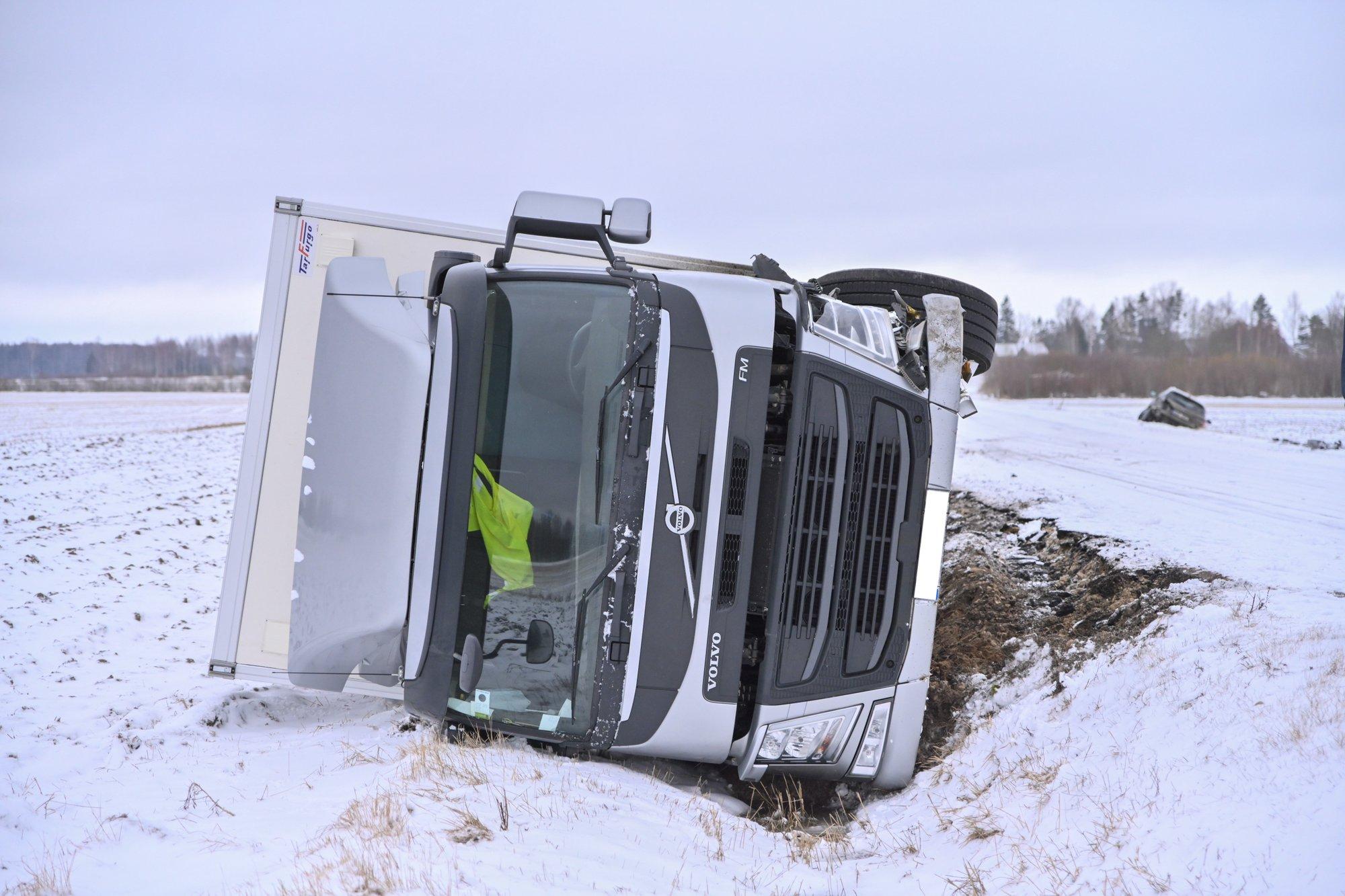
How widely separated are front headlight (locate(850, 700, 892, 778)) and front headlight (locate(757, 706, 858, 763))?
0.36 feet

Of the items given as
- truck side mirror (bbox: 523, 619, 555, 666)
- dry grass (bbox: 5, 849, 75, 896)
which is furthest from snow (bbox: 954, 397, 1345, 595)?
dry grass (bbox: 5, 849, 75, 896)

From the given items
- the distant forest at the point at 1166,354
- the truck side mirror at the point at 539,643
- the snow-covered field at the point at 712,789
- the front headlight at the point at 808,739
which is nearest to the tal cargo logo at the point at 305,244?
the snow-covered field at the point at 712,789

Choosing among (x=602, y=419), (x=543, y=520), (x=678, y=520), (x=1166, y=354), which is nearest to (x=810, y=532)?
(x=678, y=520)

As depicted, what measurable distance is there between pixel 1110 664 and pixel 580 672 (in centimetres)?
246

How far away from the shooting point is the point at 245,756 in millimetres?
4172

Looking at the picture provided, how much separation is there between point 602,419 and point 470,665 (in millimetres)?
1071

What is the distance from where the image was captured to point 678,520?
11.2 feet

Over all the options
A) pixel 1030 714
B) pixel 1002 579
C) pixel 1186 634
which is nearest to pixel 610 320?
pixel 1030 714

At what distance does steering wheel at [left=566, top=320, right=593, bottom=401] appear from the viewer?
3508 millimetres

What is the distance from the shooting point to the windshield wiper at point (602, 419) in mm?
3428

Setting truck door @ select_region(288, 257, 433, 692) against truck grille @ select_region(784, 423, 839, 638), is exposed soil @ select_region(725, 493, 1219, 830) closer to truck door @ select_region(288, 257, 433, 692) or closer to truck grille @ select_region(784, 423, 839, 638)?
truck grille @ select_region(784, 423, 839, 638)

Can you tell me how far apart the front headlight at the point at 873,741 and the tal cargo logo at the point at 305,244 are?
11.9ft

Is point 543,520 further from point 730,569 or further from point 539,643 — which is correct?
point 730,569

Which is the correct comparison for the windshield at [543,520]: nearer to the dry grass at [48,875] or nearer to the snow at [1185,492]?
the dry grass at [48,875]
